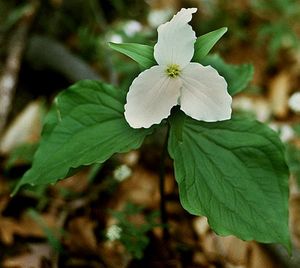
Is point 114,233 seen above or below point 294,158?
below

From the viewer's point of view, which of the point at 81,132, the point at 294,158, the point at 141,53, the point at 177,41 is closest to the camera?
the point at 177,41

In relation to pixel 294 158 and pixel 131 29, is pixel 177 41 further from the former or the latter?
pixel 131 29

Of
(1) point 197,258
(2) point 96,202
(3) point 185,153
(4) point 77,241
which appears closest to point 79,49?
(2) point 96,202

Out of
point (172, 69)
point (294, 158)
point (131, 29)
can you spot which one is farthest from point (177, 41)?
point (131, 29)

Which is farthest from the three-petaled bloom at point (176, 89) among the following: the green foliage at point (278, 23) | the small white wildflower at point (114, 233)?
the green foliage at point (278, 23)

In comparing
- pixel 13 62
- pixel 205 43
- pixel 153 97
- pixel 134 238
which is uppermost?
pixel 205 43

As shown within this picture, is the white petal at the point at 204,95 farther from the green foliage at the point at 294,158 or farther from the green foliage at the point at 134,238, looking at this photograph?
the green foliage at the point at 294,158

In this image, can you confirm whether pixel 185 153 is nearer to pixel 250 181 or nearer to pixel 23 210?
pixel 250 181
